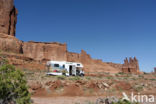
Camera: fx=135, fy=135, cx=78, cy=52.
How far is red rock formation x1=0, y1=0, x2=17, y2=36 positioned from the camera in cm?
3812

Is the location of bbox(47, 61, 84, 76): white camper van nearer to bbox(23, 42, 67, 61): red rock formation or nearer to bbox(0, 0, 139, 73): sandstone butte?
bbox(0, 0, 139, 73): sandstone butte

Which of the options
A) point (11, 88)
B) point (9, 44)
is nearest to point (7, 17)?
point (9, 44)

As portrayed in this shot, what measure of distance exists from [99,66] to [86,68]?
860 centimetres

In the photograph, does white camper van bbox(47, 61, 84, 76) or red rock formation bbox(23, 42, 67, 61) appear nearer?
white camper van bbox(47, 61, 84, 76)

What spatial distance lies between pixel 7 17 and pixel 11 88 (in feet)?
130

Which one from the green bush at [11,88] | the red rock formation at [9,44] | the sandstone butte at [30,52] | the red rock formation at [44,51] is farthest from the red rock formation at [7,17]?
the green bush at [11,88]

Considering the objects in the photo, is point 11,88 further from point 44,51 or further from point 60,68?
point 44,51

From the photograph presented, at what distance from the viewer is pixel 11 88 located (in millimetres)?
6449

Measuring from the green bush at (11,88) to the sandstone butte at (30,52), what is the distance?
13174 millimetres

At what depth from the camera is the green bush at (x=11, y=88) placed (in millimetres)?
6188

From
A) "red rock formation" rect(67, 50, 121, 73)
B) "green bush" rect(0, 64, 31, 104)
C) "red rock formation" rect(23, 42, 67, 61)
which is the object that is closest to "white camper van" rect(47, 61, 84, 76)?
"green bush" rect(0, 64, 31, 104)

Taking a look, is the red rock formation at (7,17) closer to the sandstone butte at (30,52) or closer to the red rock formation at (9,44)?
the sandstone butte at (30,52)

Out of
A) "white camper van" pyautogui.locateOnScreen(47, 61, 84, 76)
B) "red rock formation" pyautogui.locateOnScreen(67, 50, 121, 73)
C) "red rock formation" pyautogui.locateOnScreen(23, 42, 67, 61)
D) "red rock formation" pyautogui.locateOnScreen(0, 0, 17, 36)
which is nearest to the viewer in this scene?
"white camper van" pyautogui.locateOnScreen(47, 61, 84, 76)

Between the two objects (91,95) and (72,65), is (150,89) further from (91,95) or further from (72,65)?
(72,65)
